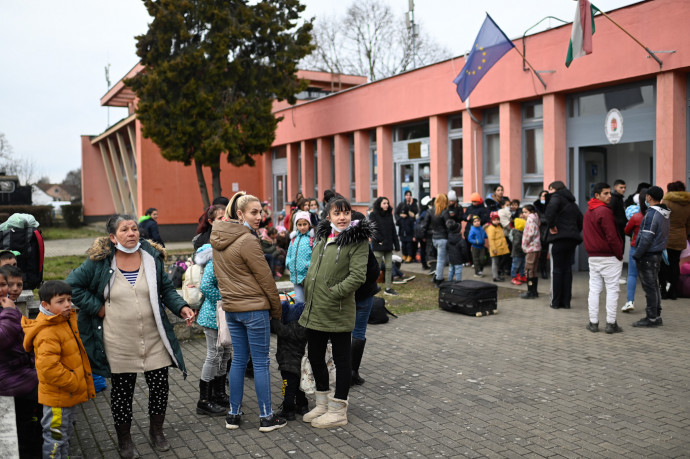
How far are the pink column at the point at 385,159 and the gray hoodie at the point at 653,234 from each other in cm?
1165

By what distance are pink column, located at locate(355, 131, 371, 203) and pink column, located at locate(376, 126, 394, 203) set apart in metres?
1.11

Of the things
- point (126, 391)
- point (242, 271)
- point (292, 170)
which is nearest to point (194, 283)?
point (242, 271)

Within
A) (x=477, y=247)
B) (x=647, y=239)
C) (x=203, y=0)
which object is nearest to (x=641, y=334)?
(x=647, y=239)

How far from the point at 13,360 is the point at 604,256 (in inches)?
268

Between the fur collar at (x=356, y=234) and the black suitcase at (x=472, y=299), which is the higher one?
the fur collar at (x=356, y=234)

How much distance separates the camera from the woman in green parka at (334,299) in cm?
503

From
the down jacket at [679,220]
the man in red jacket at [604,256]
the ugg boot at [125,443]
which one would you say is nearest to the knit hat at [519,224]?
the down jacket at [679,220]

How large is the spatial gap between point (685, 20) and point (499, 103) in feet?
15.5

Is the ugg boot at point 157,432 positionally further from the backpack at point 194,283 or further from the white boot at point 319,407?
the backpack at point 194,283

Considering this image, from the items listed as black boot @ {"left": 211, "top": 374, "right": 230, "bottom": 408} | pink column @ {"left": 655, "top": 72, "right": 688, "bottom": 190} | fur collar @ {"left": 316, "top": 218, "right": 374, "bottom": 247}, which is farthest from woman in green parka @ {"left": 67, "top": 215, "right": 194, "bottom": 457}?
pink column @ {"left": 655, "top": 72, "right": 688, "bottom": 190}

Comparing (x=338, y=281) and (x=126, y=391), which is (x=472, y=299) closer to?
(x=338, y=281)

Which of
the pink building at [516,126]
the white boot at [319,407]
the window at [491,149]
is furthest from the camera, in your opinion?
the window at [491,149]

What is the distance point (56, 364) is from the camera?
13.4ft

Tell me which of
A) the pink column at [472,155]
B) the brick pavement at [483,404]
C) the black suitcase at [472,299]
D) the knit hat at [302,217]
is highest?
the pink column at [472,155]
